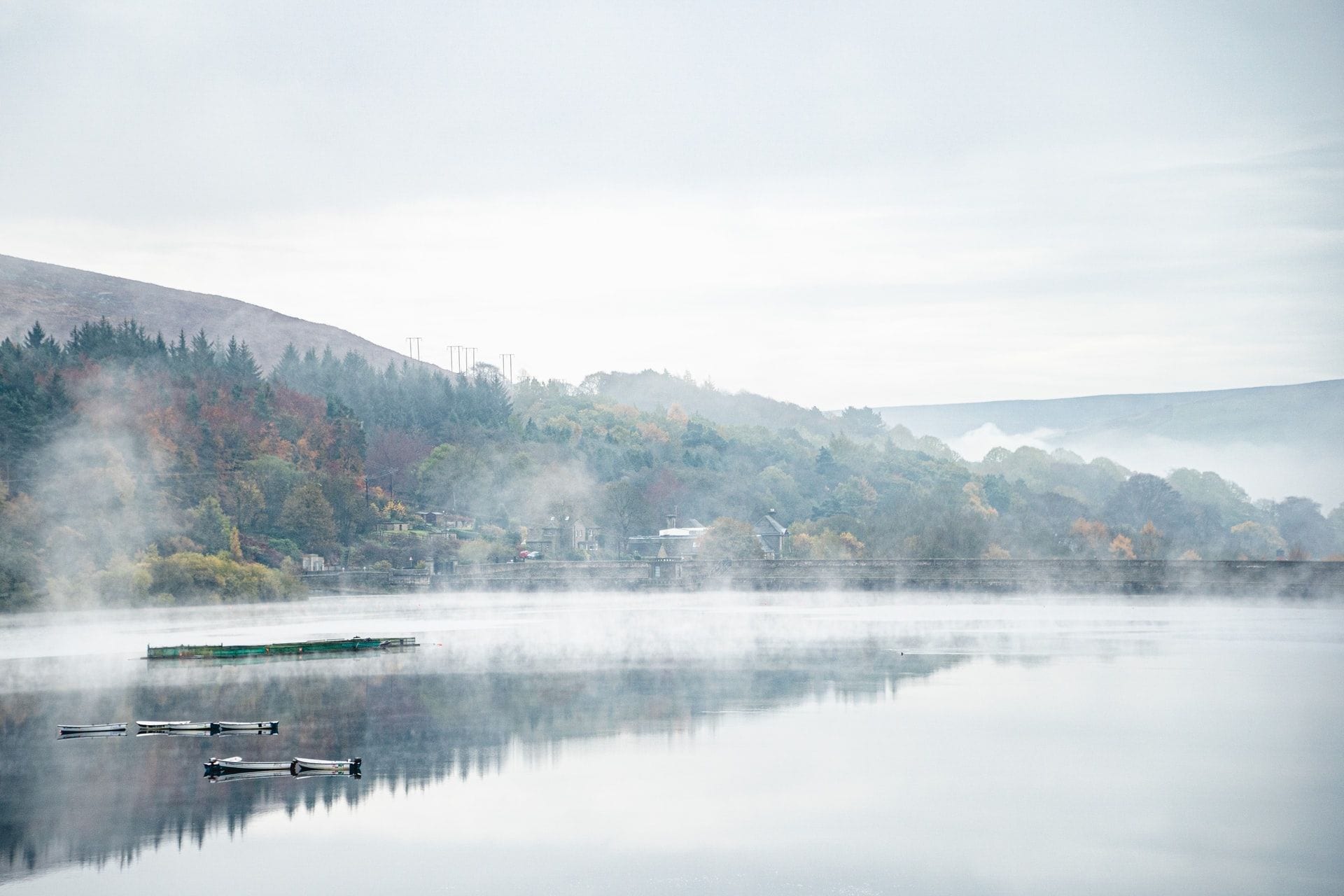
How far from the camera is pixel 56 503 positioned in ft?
398

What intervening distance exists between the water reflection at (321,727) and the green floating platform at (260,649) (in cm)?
473

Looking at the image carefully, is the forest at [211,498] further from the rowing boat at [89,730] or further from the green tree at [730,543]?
the rowing boat at [89,730]

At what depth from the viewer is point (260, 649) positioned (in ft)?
254

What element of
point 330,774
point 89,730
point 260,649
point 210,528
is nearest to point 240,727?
point 89,730

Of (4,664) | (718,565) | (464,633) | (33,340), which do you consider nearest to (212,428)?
(33,340)

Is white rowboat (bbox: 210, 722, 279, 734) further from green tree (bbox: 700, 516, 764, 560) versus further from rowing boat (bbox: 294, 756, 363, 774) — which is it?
green tree (bbox: 700, 516, 764, 560)

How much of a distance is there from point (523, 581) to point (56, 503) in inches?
2271

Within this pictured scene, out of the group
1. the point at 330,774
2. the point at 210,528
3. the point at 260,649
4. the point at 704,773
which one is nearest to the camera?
the point at 330,774

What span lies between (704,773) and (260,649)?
1602 inches

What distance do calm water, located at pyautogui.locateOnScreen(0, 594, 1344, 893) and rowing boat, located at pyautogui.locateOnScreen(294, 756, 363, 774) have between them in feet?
1.64

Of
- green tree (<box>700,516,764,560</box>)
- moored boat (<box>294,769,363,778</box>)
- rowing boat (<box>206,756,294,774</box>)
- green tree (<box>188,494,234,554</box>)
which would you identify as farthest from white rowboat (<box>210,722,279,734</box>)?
green tree (<box>700,516,764,560</box>)

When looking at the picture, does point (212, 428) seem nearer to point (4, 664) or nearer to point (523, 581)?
point (523, 581)

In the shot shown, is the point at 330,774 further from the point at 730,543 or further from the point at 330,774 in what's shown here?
the point at 730,543

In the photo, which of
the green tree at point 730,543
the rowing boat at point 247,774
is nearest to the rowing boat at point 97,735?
the rowing boat at point 247,774
